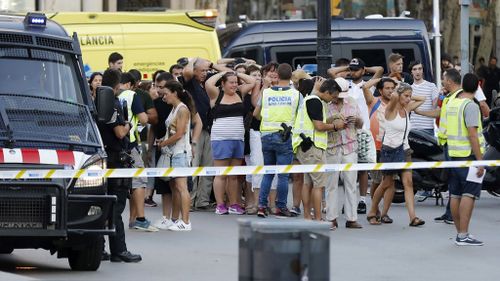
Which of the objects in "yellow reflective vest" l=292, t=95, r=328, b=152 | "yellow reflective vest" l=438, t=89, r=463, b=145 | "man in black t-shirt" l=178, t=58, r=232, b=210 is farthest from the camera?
"man in black t-shirt" l=178, t=58, r=232, b=210

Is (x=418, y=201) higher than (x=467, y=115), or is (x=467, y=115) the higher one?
(x=467, y=115)

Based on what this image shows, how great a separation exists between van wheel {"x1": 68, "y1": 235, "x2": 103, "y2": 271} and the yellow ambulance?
41.0 ft

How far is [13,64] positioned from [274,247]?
5.70m

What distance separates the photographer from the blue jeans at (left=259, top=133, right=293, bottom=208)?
59.9ft

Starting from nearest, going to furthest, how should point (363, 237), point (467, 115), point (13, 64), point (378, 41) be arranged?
1. point (13, 64)
2. point (467, 115)
3. point (363, 237)
4. point (378, 41)

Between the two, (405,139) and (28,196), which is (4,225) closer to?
(28,196)

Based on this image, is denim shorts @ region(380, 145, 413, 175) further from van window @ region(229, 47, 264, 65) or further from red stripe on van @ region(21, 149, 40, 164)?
van window @ region(229, 47, 264, 65)

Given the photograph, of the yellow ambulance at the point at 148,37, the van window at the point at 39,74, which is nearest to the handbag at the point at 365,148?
the van window at the point at 39,74

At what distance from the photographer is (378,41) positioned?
29.2m

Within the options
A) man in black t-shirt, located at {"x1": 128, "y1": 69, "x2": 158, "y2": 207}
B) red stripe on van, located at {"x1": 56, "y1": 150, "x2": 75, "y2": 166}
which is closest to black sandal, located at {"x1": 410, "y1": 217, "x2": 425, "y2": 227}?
man in black t-shirt, located at {"x1": 128, "y1": 69, "x2": 158, "y2": 207}

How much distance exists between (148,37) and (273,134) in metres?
8.54

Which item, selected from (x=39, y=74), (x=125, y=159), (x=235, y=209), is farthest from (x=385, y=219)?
(x=39, y=74)

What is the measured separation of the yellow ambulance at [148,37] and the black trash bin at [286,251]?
1746cm

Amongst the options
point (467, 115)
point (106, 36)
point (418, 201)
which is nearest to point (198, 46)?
point (106, 36)
